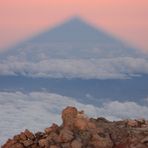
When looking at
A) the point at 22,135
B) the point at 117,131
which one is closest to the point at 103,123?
the point at 117,131

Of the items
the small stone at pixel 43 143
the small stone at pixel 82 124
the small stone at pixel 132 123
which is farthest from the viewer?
the small stone at pixel 132 123

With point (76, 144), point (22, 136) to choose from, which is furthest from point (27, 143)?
point (76, 144)

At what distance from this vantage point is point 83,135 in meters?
27.4

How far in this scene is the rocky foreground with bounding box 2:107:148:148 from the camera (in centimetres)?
2708

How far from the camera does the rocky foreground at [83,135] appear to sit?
27078 mm

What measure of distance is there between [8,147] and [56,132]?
1.56 m

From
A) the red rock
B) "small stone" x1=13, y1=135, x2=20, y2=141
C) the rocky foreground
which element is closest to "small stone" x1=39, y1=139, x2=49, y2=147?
the rocky foreground

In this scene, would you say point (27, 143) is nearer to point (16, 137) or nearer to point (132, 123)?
point (16, 137)

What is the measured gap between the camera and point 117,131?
90.1 feet

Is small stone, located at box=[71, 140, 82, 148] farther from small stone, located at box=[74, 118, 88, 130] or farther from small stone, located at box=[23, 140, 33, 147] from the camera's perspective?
small stone, located at box=[23, 140, 33, 147]

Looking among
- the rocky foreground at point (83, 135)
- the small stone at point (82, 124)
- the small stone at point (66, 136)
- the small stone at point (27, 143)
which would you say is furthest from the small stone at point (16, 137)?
the small stone at point (82, 124)

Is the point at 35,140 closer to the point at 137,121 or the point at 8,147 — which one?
the point at 8,147

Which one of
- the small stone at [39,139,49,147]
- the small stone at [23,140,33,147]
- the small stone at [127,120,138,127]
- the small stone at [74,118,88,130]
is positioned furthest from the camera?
the small stone at [127,120,138,127]

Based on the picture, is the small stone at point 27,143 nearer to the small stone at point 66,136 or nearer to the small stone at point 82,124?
the small stone at point 66,136
